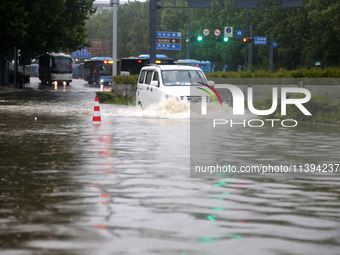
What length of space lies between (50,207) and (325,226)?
10.2ft

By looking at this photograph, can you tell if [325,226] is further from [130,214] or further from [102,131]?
[102,131]

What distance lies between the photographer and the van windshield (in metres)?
27.6

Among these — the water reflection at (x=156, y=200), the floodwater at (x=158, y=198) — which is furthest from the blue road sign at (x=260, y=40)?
the water reflection at (x=156, y=200)

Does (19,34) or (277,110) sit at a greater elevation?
(19,34)

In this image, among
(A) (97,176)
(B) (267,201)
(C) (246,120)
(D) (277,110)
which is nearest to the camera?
(B) (267,201)

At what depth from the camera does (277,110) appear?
29.4 m

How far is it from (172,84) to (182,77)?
2.29 ft

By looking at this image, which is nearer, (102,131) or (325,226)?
(325,226)

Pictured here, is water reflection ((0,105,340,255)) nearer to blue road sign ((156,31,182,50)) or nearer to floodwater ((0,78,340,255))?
floodwater ((0,78,340,255))

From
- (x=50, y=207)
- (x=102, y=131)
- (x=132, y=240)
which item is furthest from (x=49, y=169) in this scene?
(x=102, y=131)

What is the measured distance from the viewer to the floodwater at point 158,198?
7164mm

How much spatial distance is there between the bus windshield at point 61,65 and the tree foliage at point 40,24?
20.3 metres

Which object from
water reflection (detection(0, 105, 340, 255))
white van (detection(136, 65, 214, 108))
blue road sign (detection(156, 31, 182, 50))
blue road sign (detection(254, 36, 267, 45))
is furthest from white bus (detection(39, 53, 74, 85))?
water reflection (detection(0, 105, 340, 255))

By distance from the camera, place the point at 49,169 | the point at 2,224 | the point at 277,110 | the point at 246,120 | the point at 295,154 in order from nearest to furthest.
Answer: the point at 2,224 → the point at 49,169 → the point at 295,154 → the point at 246,120 → the point at 277,110
